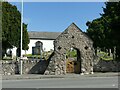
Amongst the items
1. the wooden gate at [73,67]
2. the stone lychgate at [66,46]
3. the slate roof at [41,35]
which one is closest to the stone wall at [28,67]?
the stone lychgate at [66,46]

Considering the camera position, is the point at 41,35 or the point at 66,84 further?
the point at 41,35

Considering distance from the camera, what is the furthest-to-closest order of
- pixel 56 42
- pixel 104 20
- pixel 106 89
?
pixel 104 20, pixel 56 42, pixel 106 89

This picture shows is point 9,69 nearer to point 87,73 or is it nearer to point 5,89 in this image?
point 87,73

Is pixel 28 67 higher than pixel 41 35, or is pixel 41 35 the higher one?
pixel 41 35

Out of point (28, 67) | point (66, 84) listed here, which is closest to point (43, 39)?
point (28, 67)

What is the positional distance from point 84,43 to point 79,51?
0.99m

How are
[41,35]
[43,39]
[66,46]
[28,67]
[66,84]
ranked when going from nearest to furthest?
[66,84], [66,46], [28,67], [43,39], [41,35]

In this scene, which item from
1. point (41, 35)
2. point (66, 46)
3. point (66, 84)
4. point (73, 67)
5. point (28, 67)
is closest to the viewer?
point (66, 84)

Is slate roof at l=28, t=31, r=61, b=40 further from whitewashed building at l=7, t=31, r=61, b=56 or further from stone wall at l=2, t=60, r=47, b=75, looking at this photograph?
stone wall at l=2, t=60, r=47, b=75

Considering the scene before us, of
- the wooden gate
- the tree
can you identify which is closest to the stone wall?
the wooden gate

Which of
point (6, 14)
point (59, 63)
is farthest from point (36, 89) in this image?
point (6, 14)

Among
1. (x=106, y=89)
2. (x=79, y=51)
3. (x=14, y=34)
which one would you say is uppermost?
(x=14, y=34)

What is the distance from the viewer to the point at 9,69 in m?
33.5

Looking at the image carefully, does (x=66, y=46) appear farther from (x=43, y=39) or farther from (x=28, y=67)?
(x=43, y=39)
